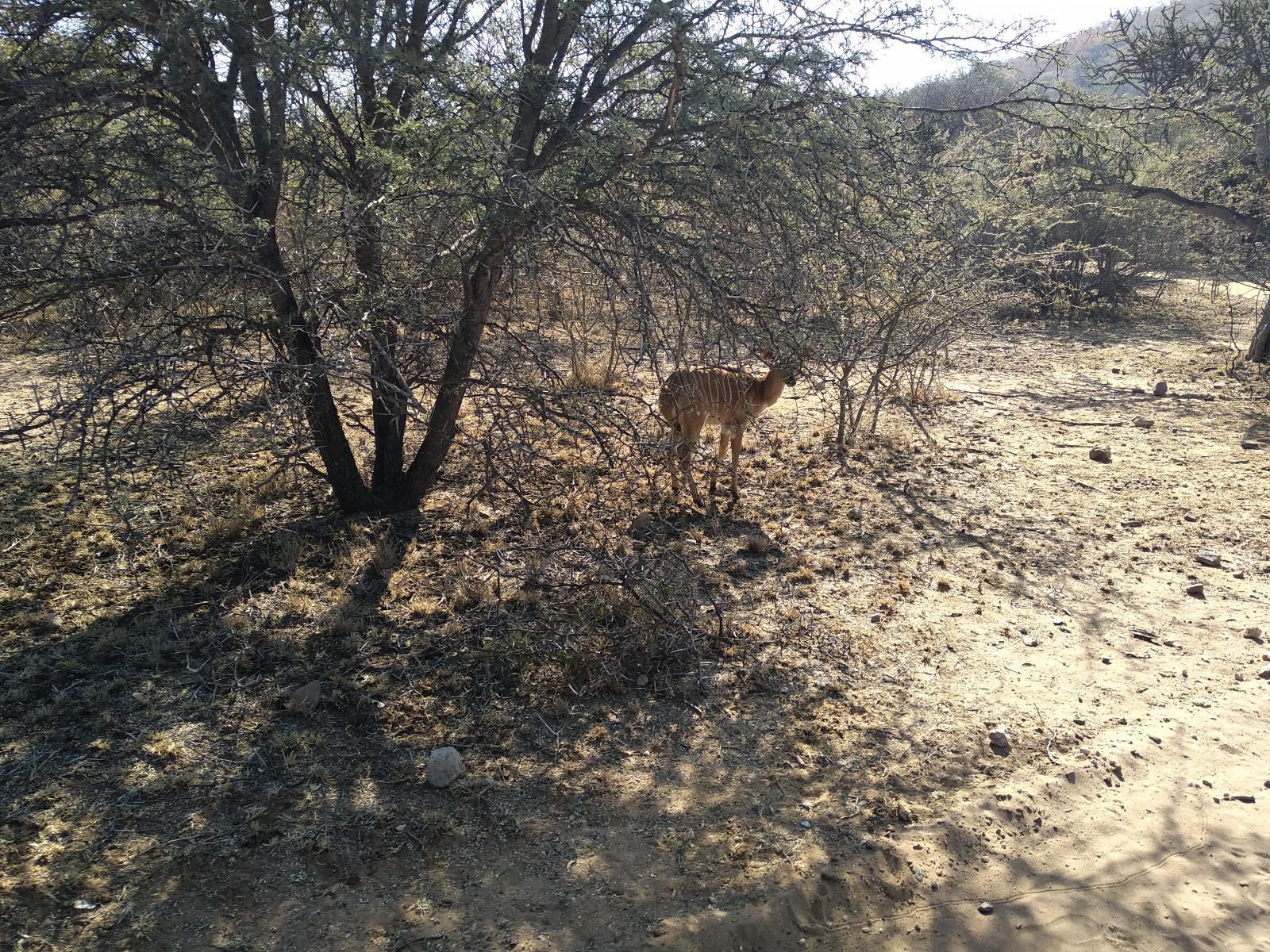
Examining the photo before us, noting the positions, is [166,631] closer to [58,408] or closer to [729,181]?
[58,408]

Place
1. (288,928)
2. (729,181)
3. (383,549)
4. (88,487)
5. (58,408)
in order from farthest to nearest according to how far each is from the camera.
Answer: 1. (88,487)
2. (383,549)
3. (729,181)
4. (58,408)
5. (288,928)

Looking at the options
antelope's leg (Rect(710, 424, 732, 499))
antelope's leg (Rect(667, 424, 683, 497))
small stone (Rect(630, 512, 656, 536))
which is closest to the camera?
antelope's leg (Rect(667, 424, 683, 497))

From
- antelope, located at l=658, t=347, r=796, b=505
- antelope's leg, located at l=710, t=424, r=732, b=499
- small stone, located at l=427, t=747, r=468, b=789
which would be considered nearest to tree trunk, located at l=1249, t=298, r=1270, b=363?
antelope, located at l=658, t=347, r=796, b=505

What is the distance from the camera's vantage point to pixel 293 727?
13.3 feet

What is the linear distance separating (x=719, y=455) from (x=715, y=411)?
799mm

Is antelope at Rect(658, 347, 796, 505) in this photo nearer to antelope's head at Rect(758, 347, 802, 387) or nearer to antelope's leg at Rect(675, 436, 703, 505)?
antelope's leg at Rect(675, 436, 703, 505)

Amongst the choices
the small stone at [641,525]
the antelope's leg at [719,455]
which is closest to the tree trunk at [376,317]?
the small stone at [641,525]

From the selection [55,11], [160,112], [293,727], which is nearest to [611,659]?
[293,727]

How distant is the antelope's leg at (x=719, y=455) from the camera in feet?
23.9

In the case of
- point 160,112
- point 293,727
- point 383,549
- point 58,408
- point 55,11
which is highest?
point 55,11

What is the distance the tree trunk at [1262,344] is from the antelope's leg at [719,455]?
31.5ft

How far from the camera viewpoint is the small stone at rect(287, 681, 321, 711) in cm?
417

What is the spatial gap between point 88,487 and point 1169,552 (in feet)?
26.8

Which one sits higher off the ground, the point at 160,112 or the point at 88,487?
the point at 160,112
